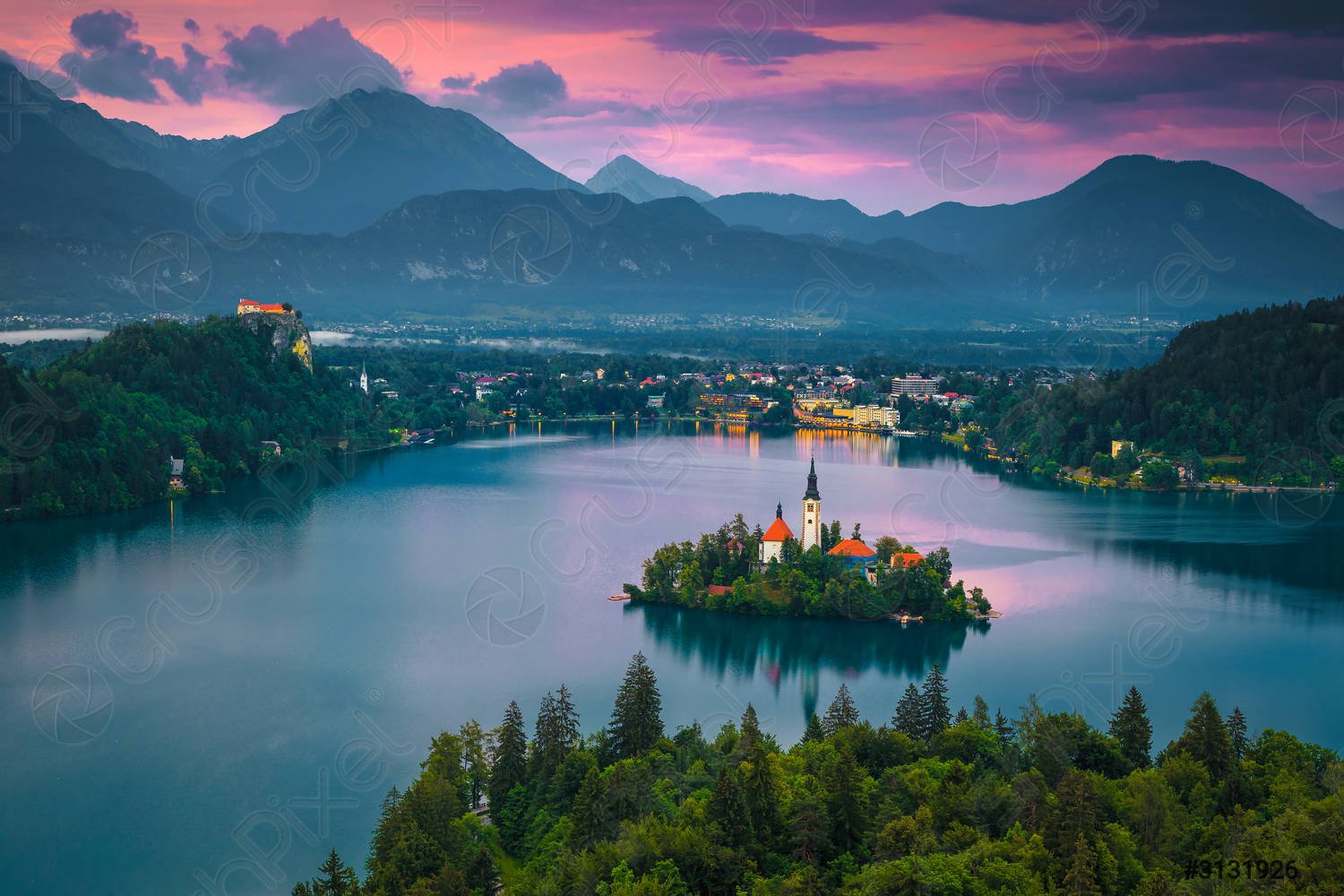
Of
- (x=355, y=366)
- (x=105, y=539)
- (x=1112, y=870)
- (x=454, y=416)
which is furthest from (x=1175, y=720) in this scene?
(x=355, y=366)

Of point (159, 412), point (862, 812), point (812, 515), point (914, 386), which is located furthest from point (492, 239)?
point (862, 812)

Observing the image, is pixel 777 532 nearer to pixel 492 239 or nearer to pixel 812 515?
pixel 812 515

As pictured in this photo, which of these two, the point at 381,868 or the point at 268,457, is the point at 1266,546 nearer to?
the point at 381,868

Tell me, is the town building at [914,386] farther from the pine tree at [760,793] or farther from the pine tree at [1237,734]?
the pine tree at [760,793]

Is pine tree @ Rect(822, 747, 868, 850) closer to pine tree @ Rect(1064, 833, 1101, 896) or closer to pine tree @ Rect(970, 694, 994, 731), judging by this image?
pine tree @ Rect(1064, 833, 1101, 896)

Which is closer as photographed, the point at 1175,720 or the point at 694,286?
the point at 1175,720

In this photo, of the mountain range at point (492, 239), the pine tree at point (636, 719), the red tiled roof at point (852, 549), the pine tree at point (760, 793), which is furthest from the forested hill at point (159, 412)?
the mountain range at point (492, 239)
